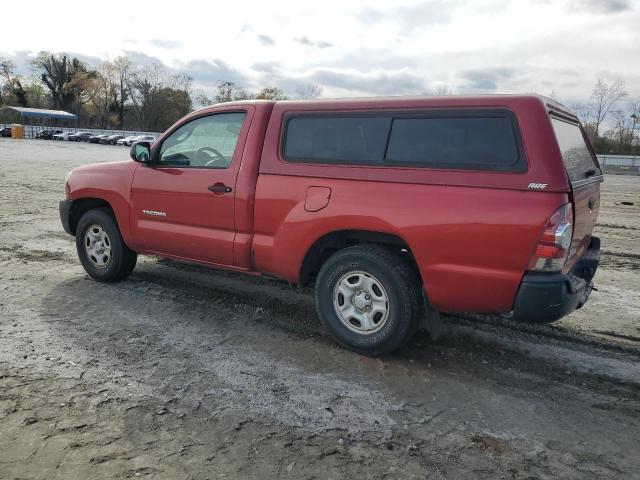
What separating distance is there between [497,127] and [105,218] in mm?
4119

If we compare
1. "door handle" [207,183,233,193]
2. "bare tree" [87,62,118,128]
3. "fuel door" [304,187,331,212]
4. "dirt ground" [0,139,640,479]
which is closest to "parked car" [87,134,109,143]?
"bare tree" [87,62,118,128]

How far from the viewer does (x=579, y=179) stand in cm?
366

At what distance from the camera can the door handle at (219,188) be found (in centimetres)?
452

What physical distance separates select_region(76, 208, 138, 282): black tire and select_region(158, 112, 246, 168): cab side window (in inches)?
38.4

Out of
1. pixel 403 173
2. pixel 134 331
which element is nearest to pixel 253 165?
pixel 403 173

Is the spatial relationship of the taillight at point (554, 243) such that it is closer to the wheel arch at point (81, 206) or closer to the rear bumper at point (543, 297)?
the rear bumper at point (543, 297)

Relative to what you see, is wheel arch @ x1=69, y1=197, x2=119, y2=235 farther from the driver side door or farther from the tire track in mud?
the tire track in mud

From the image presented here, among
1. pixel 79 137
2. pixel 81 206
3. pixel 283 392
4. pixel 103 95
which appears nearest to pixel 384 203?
pixel 283 392

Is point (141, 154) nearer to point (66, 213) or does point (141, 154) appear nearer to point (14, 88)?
point (66, 213)

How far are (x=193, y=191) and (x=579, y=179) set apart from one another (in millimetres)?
3264

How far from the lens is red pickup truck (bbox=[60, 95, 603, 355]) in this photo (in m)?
3.30

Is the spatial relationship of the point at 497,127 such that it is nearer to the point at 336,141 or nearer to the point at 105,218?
the point at 336,141

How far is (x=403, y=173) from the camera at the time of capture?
3697 mm

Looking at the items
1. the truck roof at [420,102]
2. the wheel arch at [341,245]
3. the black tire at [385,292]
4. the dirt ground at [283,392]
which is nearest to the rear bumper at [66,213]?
the dirt ground at [283,392]
